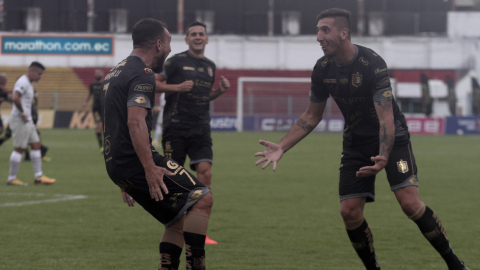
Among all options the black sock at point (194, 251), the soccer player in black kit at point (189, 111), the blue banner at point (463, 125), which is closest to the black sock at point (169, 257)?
the black sock at point (194, 251)

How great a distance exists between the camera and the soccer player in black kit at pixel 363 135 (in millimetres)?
4660

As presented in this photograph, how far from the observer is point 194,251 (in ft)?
14.1

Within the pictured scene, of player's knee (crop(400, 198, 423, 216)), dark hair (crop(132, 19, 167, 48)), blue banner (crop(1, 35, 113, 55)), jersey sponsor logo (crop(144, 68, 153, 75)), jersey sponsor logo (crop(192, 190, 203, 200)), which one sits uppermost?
blue banner (crop(1, 35, 113, 55))

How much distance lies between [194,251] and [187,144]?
9.33 ft

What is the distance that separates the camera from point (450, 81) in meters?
40.8

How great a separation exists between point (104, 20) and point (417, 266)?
41.4 metres

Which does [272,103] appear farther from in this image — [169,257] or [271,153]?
[169,257]

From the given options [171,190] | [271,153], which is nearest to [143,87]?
[171,190]

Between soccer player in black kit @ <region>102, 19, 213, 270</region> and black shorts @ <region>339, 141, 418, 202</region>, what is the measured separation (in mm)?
1253

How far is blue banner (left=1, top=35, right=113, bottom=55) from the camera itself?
4322 centimetres

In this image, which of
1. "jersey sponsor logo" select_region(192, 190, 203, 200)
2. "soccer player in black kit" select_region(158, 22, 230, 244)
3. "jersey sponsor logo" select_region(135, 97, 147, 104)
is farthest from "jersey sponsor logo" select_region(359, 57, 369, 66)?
"soccer player in black kit" select_region(158, 22, 230, 244)

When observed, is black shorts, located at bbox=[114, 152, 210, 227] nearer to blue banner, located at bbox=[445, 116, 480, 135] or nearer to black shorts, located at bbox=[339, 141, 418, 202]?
black shorts, located at bbox=[339, 141, 418, 202]

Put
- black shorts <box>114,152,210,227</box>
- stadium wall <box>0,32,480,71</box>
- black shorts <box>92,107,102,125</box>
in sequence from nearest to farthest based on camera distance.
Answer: black shorts <box>114,152,210,227</box>
black shorts <box>92,107,102,125</box>
stadium wall <box>0,32,480,71</box>

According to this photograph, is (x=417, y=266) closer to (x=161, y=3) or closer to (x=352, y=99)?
(x=352, y=99)
